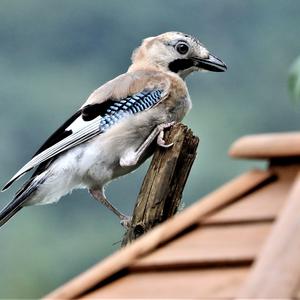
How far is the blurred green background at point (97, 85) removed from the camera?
53.3 feet

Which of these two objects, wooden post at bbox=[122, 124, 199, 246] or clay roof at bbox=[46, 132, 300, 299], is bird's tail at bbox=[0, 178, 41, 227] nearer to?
wooden post at bbox=[122, 124, 199, 246]

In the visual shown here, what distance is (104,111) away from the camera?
20.4 feet

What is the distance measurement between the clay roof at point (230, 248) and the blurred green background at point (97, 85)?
11175mm

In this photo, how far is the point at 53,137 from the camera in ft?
20.4

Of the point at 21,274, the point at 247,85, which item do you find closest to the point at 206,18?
the point at 247,85

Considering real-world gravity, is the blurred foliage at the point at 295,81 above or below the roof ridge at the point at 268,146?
above

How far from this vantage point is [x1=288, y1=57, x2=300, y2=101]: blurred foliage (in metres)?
2.46

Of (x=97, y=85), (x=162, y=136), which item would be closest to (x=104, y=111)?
(x=162, y=136)

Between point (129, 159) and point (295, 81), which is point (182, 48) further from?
point (295, 81)

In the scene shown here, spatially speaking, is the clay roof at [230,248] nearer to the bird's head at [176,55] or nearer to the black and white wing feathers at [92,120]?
the black and white wing feathers at [92,120]

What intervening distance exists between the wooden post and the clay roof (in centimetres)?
281

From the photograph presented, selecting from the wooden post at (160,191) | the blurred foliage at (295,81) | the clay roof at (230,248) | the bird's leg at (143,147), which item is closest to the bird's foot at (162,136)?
the bird's leg at (143,147)

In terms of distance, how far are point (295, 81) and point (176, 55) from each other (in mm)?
4053

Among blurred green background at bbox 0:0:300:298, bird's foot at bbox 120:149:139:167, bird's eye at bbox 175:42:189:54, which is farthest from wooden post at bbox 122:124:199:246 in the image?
blurred green background at bbox 0:0:300:298
